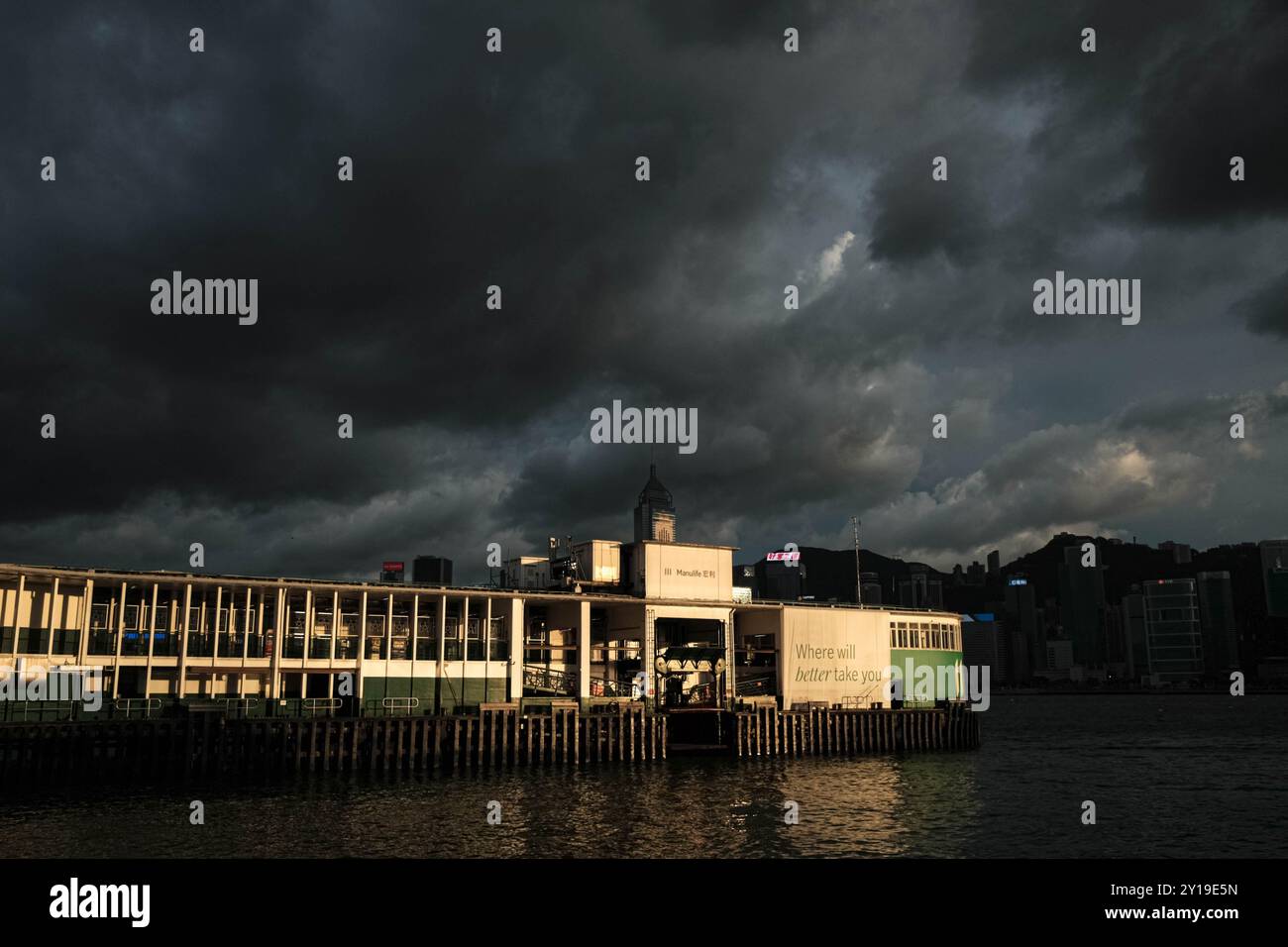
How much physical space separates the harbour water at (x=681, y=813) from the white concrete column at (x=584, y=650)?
10.3 meters

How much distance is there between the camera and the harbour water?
39.8m

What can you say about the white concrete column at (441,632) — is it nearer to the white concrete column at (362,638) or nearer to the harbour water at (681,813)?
the white concrete column at (362,638)

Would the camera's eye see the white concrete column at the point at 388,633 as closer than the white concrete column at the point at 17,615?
No

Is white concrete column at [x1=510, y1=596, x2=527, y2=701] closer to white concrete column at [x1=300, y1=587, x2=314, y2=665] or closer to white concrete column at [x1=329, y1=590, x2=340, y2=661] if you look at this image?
white concrete column at [x1=329, y1=590, x2=340, y2=661]

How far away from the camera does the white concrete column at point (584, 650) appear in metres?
80.0

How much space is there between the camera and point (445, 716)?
6819 cm

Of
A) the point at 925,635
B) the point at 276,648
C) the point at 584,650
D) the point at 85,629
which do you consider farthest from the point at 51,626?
the point at 925,635

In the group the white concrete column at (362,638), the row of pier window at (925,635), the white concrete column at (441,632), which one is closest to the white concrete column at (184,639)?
the white concrete column at (362,638)

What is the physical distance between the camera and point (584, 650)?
263 feet

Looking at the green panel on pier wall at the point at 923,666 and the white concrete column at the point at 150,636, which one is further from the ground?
the white concrete column at the point at 150,636

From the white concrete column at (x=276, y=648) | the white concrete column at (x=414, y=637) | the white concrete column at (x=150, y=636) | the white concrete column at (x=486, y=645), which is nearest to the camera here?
the white concrete column at (x=150, y=636)

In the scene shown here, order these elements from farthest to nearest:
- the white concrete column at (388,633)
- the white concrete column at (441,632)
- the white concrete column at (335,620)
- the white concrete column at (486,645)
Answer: the white concrete column at (486,645), the white concrete column at (441,632), the white concrete column at (388,633), the white concrete column at (335,620)

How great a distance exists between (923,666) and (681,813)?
185 feet
